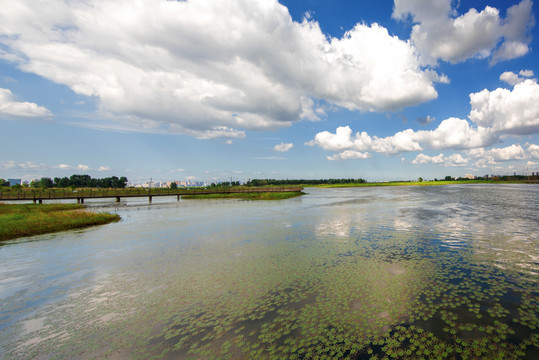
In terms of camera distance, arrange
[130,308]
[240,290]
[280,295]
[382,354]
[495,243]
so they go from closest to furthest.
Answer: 1. [382,354]
2. [130,308]
3. [280,295]
4. [240,290]
5. [495,243]

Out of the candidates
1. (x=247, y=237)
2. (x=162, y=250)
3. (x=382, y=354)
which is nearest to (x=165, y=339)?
(x=382, y=354)

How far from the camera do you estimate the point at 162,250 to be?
20.1 metres

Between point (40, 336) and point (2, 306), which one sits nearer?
point (40, 336)

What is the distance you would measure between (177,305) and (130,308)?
2.11m

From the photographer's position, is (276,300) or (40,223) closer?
(276,300)

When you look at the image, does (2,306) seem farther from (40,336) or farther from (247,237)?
(247,237)

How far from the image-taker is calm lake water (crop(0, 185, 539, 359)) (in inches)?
296

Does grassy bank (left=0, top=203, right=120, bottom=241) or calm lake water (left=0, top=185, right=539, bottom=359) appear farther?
grassy bank (left=0, top=203, right=120, bottom=241)

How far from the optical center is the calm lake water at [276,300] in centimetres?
752

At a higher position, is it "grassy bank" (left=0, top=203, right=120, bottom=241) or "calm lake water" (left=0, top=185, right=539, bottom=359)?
"grassy bank" (left=0, top=203, right=120, bottom=241)

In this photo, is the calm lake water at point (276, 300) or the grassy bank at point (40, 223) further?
the grassy bank at point (40, 223)

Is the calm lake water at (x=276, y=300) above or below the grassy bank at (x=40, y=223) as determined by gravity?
below

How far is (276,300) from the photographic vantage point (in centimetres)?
1068

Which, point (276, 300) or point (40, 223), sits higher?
point (40, 223)
